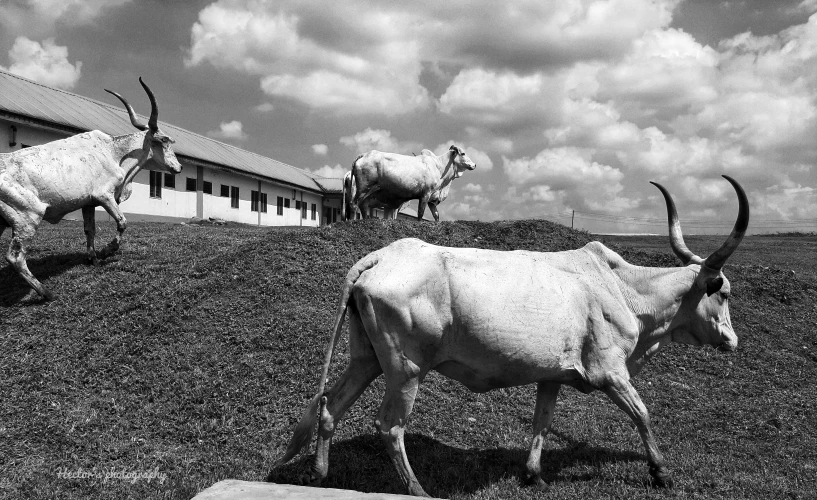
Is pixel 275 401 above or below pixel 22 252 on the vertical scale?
below

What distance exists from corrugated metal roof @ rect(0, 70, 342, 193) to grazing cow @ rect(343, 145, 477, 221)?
1456 cm

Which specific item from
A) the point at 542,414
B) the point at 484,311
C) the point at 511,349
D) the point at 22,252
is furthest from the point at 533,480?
the point at 22,252

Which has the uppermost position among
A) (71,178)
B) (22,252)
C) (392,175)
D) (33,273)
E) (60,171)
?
(392,175)

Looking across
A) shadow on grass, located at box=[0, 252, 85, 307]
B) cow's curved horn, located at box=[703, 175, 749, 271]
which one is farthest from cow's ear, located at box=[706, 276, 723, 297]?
shadow on grass, located at box=[0, 252, 85, 307]

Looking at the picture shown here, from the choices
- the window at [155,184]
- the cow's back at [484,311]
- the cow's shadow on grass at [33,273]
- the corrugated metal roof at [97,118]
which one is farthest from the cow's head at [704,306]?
the window at [155,184]

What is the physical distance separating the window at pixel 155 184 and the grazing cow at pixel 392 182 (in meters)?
16.1

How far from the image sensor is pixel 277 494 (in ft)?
14.5

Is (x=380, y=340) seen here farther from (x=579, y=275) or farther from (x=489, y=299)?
(x=579, y=275)

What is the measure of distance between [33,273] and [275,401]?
6882 mm

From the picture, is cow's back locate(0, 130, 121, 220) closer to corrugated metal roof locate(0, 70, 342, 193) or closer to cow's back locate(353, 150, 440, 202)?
cow's back locate(353, 150, 440, 202)

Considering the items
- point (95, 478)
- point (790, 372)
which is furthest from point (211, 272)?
point (790, 372)

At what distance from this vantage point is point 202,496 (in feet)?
14.5

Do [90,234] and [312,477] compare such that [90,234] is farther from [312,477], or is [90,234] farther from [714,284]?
[714,284]

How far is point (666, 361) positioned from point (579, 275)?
5.15 m
